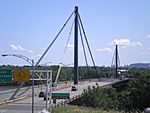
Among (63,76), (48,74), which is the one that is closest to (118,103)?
(48,74)

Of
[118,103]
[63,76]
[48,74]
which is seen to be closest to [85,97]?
[118,103]

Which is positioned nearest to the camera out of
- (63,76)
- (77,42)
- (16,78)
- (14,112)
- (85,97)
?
(16,78)

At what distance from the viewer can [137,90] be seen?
77.6 metres

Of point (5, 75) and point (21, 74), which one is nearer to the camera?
point (21, 74)

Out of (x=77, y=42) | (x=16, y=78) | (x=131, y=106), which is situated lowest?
(x=131, y=106)

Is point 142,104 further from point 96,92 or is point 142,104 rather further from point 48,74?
point 48,74

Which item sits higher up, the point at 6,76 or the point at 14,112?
the point at 6,76

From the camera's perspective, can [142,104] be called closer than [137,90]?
Yes

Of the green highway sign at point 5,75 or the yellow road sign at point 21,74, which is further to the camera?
the green highway sign at point 5,75

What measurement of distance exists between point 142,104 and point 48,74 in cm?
2461

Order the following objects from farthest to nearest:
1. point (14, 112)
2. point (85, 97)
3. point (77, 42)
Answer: point (77, 42) < point (85, 97) < point (14, 112)

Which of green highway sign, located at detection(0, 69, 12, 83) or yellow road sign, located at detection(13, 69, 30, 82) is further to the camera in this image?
green highway sign, located at detection(0, 69, 12, 83)

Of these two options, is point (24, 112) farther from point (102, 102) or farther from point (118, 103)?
point (118, 103)

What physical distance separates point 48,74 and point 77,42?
53.6m
